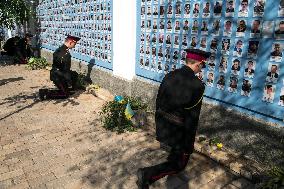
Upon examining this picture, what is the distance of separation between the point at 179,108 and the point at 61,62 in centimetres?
539

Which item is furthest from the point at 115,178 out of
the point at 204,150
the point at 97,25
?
the point at 97,25

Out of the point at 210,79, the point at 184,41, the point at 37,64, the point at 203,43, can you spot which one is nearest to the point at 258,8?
the point at 203,43

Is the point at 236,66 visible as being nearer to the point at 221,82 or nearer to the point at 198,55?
the point at 221,82

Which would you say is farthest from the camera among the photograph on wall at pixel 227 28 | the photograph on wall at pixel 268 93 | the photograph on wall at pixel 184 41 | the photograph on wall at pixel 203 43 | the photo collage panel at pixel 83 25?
the photo collage panel at pixel 83 25

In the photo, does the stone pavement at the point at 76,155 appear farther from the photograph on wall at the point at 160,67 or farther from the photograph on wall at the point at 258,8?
the photograph on wall at the point at 258,8

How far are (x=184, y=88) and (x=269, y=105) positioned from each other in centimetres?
177

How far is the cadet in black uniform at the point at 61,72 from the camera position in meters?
7.86

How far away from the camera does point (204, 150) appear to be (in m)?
4.83

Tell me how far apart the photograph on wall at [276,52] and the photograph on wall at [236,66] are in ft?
1.96

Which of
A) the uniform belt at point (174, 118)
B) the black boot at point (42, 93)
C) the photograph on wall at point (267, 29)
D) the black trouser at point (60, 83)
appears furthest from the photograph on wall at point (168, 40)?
the black boot at point (42, 93)

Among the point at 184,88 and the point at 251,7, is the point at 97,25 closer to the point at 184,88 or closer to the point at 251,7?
the point at 251,7

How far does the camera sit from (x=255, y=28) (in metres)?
4.28

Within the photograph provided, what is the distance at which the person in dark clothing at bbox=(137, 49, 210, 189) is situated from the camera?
3.36 metres

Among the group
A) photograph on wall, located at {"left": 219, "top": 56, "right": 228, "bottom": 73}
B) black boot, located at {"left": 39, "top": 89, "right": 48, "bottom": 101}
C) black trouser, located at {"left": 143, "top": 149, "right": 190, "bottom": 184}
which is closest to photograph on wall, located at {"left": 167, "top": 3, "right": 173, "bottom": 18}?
photograph on wall, located at {"left": 219, "top": 56, "right": 228, "bottom": 73}
